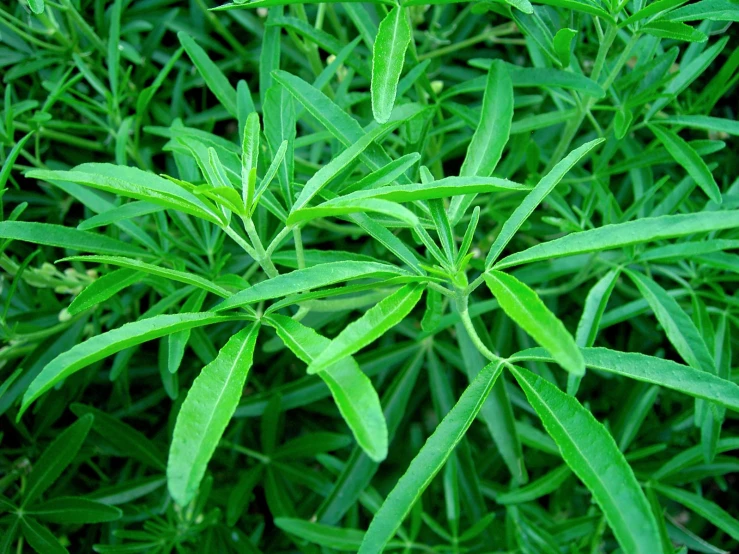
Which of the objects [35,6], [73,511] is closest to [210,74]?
[35,6]

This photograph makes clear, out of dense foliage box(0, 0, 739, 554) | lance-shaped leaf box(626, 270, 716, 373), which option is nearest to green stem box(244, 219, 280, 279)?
dense foliage box(0, 0, 739, 554)

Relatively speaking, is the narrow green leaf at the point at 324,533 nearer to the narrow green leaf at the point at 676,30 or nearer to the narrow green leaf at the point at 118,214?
the narrow green leaf at the point at 118,214

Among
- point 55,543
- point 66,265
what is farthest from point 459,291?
point 66,265

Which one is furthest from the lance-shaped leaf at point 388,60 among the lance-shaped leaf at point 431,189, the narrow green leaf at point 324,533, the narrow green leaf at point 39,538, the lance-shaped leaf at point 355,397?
the narrow green leaf at point 39,538

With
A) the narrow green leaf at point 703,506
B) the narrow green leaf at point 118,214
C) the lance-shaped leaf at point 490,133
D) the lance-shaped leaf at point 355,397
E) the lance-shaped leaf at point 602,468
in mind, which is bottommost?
the narrow green leaf at point 703,506

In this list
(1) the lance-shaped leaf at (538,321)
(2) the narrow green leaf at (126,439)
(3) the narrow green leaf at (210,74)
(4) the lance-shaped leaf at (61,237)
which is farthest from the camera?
(2) the narrow green leaf at (126,439)

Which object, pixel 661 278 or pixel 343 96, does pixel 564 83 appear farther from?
pixel 661 278
